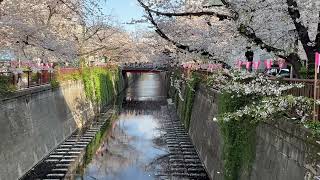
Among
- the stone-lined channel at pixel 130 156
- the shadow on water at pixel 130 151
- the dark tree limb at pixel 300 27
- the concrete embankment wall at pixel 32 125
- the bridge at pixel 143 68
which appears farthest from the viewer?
the bridge at pixel 143 68

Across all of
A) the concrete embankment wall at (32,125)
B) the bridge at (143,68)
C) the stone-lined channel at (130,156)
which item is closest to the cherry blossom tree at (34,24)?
the concrete embankment wall at (32,125)

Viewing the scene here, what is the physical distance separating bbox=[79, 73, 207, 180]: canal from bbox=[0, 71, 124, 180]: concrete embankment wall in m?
2.74

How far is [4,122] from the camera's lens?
19.2 m

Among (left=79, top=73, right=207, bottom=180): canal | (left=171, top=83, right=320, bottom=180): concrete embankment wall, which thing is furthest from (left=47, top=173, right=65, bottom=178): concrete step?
(left=171, top=83, right=320, bottom=180): concrete embankment wall

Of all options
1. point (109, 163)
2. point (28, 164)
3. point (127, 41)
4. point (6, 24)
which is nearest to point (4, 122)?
point (28, 164)

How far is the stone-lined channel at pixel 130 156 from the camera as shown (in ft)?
70.9

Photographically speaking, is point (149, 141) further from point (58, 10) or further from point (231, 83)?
point (231, 83)

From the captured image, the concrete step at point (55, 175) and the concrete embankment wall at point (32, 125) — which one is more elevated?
the concrete embankment wall at point (32, 125)

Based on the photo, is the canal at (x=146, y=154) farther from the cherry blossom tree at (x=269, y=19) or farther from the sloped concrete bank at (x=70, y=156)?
the cherry blossom tree at (x=269, y=19)

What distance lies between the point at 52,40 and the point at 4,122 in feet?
31.7

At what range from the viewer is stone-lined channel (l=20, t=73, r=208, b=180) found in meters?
21.6

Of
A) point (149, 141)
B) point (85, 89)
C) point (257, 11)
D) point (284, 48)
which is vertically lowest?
point (149, 141)

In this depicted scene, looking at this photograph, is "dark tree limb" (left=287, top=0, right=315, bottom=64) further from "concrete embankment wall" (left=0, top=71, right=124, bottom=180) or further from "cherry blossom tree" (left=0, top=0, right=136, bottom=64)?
"concrete embankment wall" (left=0, top=71, right=124, bottom=180)

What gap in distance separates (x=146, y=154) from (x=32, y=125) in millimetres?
7142
